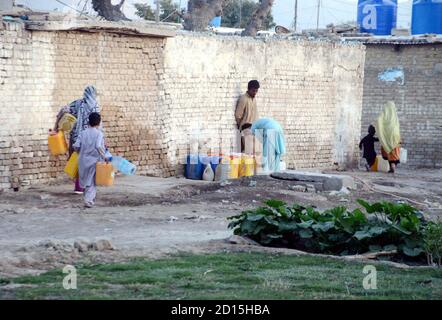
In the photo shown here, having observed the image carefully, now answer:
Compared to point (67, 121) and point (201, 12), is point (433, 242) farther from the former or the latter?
point (201, 12)

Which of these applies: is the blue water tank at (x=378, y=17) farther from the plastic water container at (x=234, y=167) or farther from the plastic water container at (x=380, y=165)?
the plastic water container at (x=234, y=167)

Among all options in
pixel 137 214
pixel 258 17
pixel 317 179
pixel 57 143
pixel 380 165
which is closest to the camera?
pixel 137 214

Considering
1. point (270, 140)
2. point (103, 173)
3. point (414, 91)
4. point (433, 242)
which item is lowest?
point (433, 242)

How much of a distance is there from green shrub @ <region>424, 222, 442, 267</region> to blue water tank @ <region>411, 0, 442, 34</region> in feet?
60.1

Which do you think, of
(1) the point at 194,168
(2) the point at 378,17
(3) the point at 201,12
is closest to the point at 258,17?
(2) the point at 378,17

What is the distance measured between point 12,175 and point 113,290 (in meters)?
7.07

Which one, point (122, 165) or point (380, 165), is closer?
point (122, 165)

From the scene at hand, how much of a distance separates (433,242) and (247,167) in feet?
27.2

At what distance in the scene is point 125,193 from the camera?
14500mm

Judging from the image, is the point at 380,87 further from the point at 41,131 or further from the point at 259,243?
the point at 259,243

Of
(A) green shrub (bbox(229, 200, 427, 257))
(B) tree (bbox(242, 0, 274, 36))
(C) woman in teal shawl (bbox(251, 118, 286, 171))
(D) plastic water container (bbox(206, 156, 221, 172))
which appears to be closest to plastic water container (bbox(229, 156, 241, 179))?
(D) plastic water container (bbox(206, 156, 221, 172))

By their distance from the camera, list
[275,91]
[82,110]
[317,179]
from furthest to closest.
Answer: [275,91]
[317,179]
[82,110]

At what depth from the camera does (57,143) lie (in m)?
13.9

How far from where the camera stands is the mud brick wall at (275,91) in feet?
57.1
